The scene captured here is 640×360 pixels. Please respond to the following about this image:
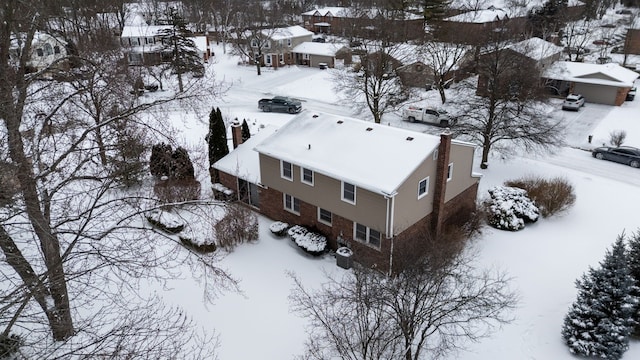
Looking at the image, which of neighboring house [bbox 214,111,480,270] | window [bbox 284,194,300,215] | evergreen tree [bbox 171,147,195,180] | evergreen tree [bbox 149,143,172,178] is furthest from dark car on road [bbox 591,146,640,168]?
evergreen tree [bbox 149,143,172,178]

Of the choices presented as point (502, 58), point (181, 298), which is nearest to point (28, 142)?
point (181, 298)

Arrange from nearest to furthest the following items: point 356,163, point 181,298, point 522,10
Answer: point 181,298 → point 356,163 → point 522,10

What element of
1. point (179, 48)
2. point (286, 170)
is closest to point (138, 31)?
point (179, 48)

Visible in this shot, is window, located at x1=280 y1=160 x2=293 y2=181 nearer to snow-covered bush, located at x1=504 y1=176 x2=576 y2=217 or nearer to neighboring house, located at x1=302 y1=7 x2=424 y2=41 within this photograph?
snow-covered bush, located at x1=504 y1=176 x2=576 y2=217

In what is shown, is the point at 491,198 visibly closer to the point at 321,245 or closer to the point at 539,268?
the point at 539,268

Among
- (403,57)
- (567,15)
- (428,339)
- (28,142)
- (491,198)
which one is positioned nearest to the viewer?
(28,142)

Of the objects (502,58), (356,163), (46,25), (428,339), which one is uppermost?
(46,25)

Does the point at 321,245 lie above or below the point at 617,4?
below
